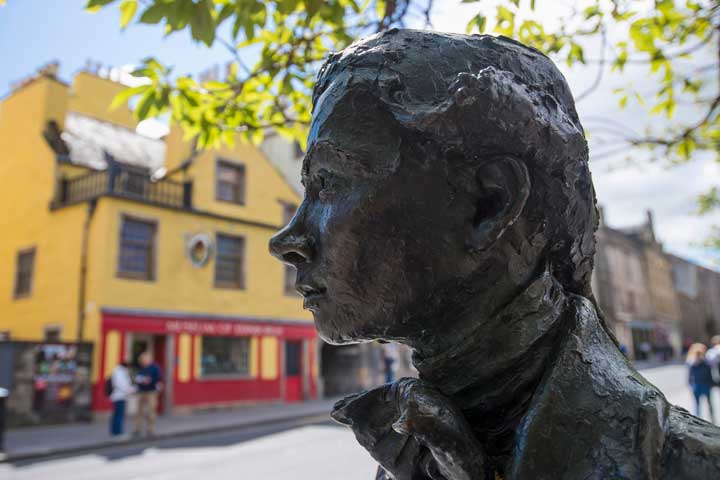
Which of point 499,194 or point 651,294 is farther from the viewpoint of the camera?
point 651,294

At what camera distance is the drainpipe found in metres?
15.0

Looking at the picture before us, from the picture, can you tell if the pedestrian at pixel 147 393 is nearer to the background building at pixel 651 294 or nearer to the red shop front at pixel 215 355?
the red shop front at pixel 215 355

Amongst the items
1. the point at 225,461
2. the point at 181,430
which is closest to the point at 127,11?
the point at 225,461

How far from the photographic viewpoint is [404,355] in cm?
2369

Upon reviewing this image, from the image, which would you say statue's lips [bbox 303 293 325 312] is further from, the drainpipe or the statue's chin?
the drainpipe

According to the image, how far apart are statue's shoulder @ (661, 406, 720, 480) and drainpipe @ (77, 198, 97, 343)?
16.1m

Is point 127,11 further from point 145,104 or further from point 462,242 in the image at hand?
point 462,242

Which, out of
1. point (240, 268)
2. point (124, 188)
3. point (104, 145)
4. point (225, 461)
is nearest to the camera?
point (225, 461)

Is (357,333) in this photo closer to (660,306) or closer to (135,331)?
(135,331)

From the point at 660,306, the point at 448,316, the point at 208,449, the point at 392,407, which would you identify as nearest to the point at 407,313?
the point at 448,316

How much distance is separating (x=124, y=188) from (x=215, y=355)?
18.5 ft

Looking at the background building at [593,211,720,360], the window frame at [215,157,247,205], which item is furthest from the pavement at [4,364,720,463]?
the background building at [593,211,720,360]

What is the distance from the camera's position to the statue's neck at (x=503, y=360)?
0.92m

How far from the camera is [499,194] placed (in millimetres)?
920
